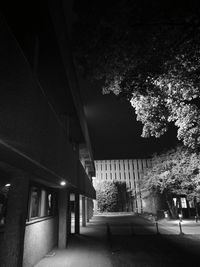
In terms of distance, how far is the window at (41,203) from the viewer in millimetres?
6970

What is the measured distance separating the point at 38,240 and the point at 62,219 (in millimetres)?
2399

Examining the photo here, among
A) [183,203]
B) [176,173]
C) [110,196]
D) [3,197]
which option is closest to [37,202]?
[3,197]

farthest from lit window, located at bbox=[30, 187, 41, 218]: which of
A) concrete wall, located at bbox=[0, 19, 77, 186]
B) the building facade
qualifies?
concrete wall, located at bbox=[0, 19, 77, 186]

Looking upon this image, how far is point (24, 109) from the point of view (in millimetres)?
3037

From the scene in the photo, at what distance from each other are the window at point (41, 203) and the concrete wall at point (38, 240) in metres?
0.33

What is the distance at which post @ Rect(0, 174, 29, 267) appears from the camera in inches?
184

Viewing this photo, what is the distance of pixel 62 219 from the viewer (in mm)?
9391

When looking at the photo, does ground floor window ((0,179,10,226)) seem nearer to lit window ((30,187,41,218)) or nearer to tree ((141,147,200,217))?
lit window ((30,187,41,218))

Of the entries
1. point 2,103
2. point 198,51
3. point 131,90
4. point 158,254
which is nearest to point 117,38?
point 131,90

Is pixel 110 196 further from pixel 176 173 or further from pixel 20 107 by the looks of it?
pixel 20 107

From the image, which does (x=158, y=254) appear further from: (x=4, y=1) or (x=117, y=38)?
(x=4, y=1)

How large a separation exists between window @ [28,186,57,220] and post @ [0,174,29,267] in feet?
5.15

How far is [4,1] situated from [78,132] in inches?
322

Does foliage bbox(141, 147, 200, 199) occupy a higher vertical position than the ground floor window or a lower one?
higher
